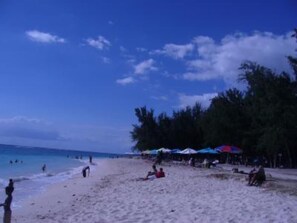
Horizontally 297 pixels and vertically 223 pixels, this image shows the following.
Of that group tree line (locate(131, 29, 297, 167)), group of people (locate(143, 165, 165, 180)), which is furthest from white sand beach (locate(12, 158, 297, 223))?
tree line (locate(131, 29, 297, 167))

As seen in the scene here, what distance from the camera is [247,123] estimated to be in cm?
6209

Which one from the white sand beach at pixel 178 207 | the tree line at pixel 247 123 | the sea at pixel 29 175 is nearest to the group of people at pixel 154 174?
the white sand beach at pixel 178 207

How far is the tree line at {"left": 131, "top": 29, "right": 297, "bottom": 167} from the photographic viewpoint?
47688 millimetres

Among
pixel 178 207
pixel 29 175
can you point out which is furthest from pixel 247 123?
pixel 178 207

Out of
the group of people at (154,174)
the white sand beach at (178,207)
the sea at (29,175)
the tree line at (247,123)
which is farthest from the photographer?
the tree line at (247,123)

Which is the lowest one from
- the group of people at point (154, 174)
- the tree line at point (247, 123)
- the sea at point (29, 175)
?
the sea at point (29, 175)

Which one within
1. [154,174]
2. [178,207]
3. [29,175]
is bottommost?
[29,175]

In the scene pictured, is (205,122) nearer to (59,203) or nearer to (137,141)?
(137,141)

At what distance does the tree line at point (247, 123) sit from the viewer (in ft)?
156

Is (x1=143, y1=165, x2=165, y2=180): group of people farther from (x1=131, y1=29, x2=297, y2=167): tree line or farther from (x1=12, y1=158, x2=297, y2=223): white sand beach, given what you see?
(x1=131, y1=29, x2=297, y2=167): tree line

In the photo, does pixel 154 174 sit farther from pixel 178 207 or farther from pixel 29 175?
pixel 29 175

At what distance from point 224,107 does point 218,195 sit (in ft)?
160

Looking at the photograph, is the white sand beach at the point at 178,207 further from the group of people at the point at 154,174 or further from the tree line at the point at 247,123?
the tree line at the point at 247,123

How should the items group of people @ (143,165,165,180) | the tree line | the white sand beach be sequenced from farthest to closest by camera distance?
the tree line < group of people @ (143,165,165,180) < the white sand beach
